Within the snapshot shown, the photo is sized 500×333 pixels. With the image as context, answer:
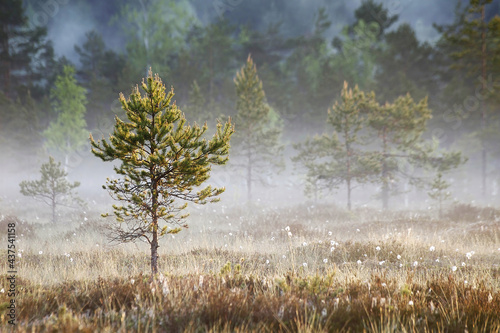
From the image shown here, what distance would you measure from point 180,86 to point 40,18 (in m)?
25.5

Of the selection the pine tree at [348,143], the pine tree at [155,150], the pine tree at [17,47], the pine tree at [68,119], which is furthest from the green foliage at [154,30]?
the pine tree at [155,150]

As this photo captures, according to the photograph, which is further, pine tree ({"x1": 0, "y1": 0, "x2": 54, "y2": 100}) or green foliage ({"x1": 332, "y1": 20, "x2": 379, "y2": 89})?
green foliage ({"x1": 332, "y1": 20, "x2": 379, "y2": 89})

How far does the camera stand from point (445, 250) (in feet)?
29.3

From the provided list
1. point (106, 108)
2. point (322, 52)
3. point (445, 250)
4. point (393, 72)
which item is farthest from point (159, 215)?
point (322, 52)

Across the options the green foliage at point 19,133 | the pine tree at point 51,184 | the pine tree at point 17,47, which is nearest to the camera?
the pine tree at point 51,184

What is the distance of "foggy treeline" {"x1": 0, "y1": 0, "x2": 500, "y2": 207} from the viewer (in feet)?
96.2

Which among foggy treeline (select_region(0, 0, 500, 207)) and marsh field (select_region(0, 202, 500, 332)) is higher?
foggy treeline (select_region(0, 0, 500, 207))

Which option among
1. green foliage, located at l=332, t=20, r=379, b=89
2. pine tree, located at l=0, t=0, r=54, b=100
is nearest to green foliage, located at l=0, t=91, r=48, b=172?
pine tree, located at l=0, t=0, r=54, b=100

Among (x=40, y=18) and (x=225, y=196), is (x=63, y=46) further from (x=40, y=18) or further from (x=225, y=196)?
(x=225, y=196)

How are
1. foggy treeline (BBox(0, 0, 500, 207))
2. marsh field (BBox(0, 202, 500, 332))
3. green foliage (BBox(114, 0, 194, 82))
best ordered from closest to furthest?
marsh field (BBox(0, 202, 500, 332))
foggy treeline (BBox(0, 0, 500, 207))
green foliage (BBox(114, 0, 194, 82))

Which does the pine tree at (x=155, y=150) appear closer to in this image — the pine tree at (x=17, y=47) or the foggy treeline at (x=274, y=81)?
the foggy treeline at (x=274, y=81)

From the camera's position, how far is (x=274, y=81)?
1660 inches

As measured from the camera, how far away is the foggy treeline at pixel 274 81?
96.2ft

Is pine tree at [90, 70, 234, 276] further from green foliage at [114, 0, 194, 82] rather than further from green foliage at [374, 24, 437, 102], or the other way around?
green foliage at [114, 0, 194, 82]
